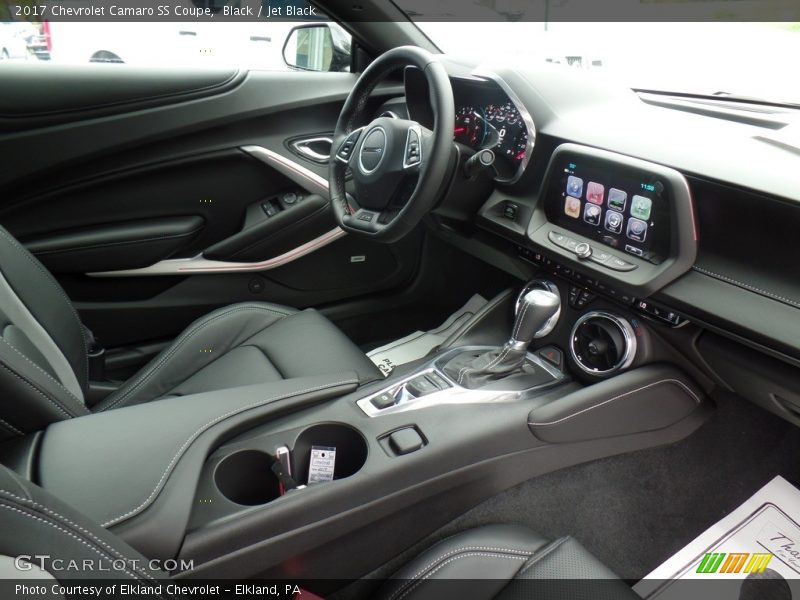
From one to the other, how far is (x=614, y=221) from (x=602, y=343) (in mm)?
249

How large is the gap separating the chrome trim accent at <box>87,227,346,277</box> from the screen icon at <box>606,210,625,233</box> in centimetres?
78

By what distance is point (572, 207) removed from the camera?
122cm

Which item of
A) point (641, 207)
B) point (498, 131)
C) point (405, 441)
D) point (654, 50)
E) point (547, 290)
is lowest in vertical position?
point (405, 441)

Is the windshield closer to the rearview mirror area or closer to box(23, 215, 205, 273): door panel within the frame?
the rearview mirror area

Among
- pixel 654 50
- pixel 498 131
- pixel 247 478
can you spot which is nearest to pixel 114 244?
pixel 247 478

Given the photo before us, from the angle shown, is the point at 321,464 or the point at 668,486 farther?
the point at 668,486

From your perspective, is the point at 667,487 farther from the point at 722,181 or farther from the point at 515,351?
the point at 722,181

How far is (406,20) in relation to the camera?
1.64 metres

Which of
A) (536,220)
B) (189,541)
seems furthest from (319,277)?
(189,541)

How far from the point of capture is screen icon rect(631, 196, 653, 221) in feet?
3.47

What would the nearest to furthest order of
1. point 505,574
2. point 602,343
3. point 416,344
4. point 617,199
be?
point 505,574 → point 617,199 → point 602,343 → point 416,344

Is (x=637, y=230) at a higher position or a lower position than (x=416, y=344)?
higher

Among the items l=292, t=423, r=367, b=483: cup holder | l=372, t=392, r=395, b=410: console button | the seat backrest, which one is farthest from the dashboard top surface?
the seat backrest

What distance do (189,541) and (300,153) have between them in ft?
4.04
